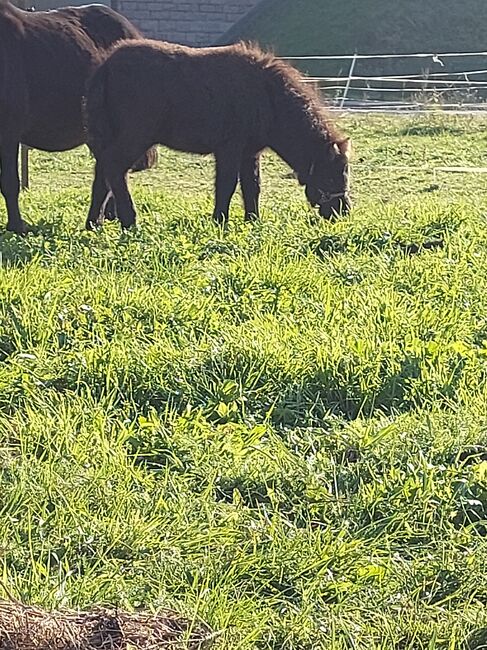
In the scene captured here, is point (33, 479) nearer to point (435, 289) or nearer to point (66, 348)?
point (66, 348)

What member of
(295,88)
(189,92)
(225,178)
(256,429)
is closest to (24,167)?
(189,92)

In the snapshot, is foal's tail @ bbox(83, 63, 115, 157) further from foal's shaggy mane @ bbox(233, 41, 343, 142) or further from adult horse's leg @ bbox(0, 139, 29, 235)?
foal's shaggy mane @ bbox(233, 41, 343, 142)

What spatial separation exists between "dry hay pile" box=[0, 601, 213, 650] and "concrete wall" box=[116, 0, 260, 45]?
36.7m

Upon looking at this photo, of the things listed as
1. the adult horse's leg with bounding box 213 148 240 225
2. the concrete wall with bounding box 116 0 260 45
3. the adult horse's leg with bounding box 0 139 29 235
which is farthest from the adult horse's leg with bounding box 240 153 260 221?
the concrete wall with bounding box 116 0 260 45

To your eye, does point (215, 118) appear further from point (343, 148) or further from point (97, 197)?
point (97, 197)

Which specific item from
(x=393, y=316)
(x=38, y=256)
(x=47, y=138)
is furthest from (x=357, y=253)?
(x=47, y=138)

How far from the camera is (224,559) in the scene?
126 inches

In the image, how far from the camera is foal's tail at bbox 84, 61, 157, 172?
8.59 metres

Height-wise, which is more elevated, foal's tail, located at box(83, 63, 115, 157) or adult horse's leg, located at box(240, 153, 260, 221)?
foal's tail, located at box(83, 63, 115, 157)

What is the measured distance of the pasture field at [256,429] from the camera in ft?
10.00

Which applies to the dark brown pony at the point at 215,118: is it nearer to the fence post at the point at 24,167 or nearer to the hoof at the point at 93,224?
the hoof at the point at 93,224

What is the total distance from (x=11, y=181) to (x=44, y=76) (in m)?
1.09

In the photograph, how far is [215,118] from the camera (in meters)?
8.68

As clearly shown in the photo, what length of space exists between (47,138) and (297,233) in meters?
3.06
